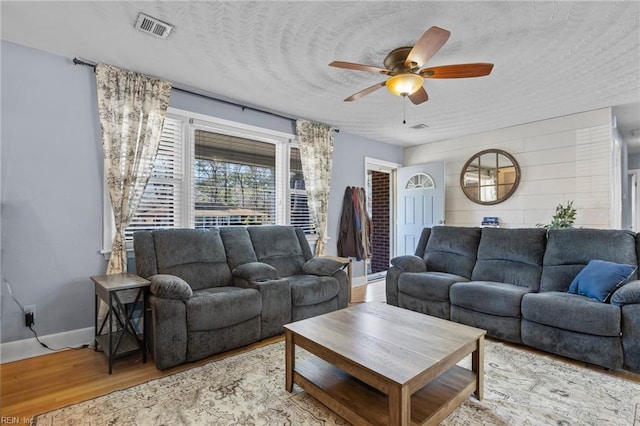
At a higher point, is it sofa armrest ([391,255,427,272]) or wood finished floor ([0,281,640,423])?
sofa armrest ([391,255,427,272])

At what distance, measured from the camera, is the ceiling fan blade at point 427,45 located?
1.85 m

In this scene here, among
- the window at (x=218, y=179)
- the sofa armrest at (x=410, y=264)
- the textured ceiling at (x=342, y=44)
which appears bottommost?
the sofa armrest at (x=410, y=264)

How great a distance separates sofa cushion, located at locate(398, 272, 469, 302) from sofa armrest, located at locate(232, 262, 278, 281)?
1.50 m

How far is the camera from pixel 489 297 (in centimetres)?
282

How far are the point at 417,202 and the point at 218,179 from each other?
3549 millimetres

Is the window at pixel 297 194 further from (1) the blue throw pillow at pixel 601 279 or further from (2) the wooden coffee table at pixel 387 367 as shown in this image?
(1) the blue throw pillow at pixel 601 279

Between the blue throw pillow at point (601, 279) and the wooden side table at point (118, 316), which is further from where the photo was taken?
the blue throw pillow at point (601, 279)

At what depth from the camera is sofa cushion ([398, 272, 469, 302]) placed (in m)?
3.18

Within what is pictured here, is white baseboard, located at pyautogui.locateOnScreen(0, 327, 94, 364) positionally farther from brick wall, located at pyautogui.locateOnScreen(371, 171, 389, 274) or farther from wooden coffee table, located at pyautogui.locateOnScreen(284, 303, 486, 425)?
brick wall, located at pyautogui.locateOnScreen(371, 171, 389, 274)

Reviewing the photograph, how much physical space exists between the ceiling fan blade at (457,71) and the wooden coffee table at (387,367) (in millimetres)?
1813

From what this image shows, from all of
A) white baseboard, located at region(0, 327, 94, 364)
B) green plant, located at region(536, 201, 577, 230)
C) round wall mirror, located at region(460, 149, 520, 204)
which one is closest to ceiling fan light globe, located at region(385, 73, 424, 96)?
green plant, located at region(536, 201, 577, 230)

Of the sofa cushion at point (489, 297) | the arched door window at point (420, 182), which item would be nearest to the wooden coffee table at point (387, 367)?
the sofa cushion at point (489, 297)

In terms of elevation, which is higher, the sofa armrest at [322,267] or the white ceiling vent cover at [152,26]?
the white ceiling vent cover at [152,26]

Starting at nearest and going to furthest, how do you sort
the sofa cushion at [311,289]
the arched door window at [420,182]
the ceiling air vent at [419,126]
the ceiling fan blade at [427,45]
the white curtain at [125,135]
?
the ceiling fan blade at [427,45] → the white curtain at [125,135] → the sofa cushion at [311,289] → the ceiling air vent at [419,126] → the arched door window at [420,182]
